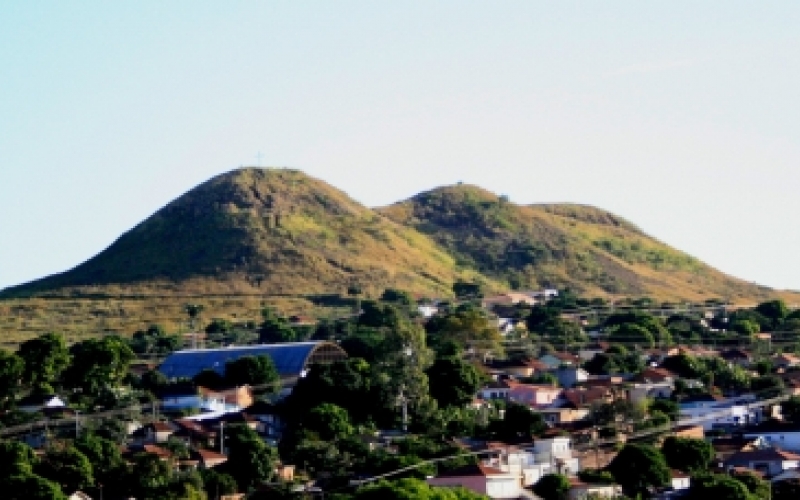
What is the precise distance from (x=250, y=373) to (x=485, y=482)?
2677cm

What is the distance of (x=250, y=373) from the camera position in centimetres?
7806

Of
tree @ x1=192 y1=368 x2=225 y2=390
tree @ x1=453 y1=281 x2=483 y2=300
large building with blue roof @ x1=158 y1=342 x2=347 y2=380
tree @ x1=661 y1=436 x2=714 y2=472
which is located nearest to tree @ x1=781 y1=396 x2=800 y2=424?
tree @ x1=661 y1=436 x2=714 y2=472

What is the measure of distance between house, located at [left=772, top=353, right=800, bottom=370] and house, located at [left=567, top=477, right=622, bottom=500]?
41186 mm

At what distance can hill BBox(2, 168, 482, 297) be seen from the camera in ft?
483

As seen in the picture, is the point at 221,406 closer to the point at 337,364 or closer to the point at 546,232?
the point at 337,364

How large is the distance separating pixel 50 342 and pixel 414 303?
58405 mm

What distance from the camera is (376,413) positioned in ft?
222

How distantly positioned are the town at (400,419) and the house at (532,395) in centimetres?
13

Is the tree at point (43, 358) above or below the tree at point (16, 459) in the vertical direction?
above

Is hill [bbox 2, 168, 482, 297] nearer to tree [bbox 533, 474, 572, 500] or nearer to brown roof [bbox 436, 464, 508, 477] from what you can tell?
brown roof [bbox 436, 464, 508, 477]

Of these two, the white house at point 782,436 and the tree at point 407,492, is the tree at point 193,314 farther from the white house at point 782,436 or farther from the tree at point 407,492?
the tree at point 407,492

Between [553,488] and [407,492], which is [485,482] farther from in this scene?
[407,492]

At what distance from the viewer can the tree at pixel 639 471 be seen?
186 ft

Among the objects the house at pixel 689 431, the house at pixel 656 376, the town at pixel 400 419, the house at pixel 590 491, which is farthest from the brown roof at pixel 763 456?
the house at pixel 656 376
